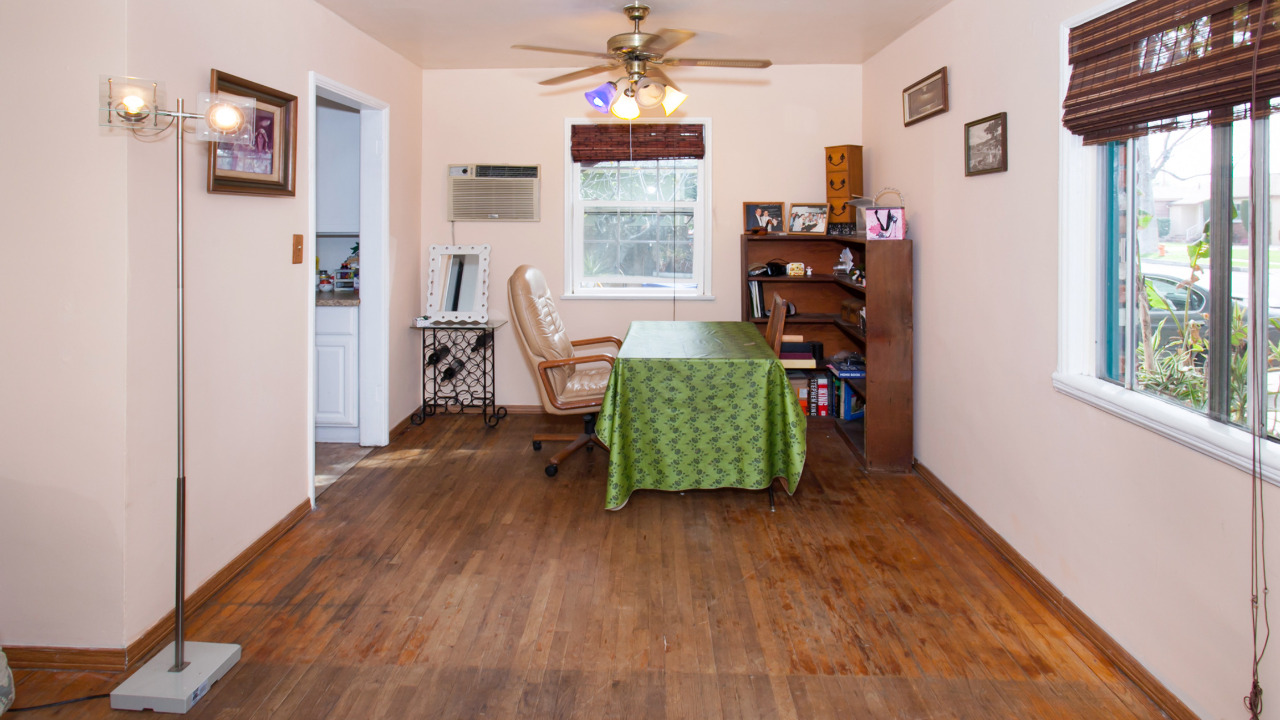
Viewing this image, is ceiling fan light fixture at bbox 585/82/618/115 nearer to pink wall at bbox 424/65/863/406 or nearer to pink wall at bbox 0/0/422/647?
pink wall at bbox 424/65/863/406

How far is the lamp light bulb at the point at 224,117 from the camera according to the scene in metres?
2.46

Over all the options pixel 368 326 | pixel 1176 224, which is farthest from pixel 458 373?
pixel 1176 224

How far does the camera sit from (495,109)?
6105 mm

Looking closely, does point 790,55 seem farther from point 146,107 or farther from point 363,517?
point 146,107

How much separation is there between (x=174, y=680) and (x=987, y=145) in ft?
12.0

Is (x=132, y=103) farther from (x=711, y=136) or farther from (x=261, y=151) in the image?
(x=711, y=136)

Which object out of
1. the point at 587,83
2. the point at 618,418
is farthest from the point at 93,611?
the point at 587,83

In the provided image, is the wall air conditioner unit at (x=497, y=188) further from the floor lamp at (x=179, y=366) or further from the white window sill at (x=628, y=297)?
the floor lamp at (x=179, y=366)

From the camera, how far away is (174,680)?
8.11 feet

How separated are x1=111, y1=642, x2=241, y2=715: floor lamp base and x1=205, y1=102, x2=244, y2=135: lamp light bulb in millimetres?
1575

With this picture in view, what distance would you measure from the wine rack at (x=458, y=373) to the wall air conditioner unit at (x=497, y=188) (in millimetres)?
840

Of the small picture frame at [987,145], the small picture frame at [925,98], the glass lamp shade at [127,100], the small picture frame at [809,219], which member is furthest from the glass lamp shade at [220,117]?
the small picture frame at [809,219]

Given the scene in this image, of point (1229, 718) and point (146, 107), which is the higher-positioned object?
point (146, 107)

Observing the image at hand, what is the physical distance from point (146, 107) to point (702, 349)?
268cm
